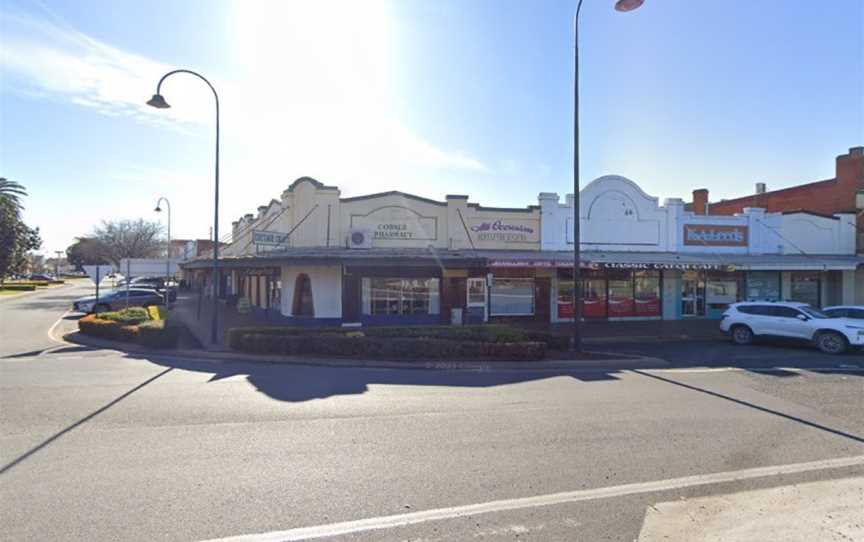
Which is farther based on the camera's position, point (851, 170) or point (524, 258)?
point (851, 170)

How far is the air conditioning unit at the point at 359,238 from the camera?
64.3ft

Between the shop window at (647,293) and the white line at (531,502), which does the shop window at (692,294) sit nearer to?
the shop window at (647,293)

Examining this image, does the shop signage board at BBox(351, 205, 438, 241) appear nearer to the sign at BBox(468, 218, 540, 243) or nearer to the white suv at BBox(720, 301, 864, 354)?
the sign at BBox(468, 218, 540, 243)

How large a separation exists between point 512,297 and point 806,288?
1525 cm

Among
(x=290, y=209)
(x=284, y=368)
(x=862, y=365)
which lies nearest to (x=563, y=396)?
(x=284, y=368)

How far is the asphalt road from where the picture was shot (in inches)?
160

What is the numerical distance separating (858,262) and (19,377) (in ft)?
98.7

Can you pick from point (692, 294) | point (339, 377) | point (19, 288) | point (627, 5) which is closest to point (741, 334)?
point (692, 294)

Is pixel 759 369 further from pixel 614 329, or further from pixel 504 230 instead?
pixel 504 230


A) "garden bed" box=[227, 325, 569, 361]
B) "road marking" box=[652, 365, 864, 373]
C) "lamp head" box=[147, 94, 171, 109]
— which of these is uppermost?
"lamp head" box=[147, 94, 171, 109]

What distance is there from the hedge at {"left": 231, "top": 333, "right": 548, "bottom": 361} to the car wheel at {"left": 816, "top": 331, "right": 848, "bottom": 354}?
8401mm

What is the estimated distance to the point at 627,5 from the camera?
11.4 meters

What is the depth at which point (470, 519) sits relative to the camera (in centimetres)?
409

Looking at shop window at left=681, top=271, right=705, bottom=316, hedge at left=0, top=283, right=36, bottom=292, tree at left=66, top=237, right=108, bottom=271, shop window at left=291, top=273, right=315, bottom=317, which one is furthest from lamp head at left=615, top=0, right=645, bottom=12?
tree at left=66, top=237, right=108, bottom=271
